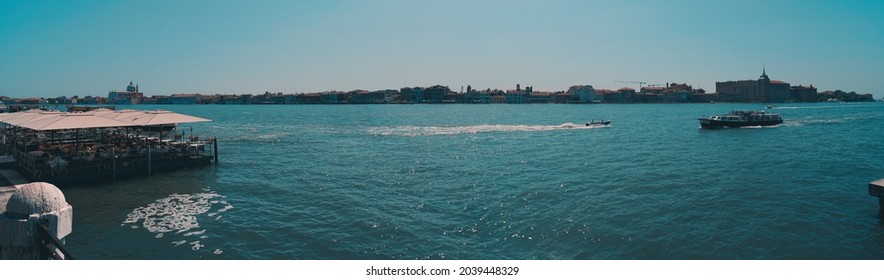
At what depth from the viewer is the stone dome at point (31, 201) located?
648 cm

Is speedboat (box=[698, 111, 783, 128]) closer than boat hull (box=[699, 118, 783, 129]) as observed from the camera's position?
No

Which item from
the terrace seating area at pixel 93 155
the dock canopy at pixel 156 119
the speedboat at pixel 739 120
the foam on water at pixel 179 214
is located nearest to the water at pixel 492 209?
the foam on water at pixel 179 214

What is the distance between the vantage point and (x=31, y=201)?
256 inches

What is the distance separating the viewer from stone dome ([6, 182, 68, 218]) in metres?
6.48

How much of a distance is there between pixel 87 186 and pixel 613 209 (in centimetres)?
1933

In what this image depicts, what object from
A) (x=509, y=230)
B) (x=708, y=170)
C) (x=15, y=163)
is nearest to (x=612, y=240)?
(x=509, y=230)

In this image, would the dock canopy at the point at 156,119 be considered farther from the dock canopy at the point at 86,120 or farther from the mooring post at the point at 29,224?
the mooring post at the point at 29,224

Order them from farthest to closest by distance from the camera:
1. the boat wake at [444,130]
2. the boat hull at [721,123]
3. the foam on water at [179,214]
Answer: the boat hull at [721,123] < the boat wake at [444,130] < the foam on water at [179,214]

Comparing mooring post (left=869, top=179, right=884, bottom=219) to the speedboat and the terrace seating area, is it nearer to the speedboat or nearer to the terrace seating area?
the terrace seating area

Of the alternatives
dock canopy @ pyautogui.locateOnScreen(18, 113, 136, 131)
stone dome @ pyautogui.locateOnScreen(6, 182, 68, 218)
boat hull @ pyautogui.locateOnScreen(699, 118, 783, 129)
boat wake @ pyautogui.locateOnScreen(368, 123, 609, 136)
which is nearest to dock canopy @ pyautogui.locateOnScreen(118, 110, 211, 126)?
dock canopy @ pyautogui.locateOnScreen(18, 113, 136, 131)

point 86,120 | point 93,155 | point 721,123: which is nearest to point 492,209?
point 93,155
